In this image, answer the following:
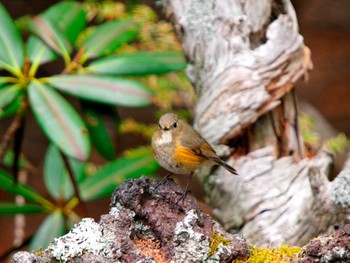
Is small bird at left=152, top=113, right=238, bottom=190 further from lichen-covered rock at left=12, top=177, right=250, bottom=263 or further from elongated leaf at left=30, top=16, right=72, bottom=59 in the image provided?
elongated leaf at left=30, top=16, right=72, bottom=59

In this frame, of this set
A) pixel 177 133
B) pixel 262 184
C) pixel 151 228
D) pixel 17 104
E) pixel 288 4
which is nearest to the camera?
pixel 151 228

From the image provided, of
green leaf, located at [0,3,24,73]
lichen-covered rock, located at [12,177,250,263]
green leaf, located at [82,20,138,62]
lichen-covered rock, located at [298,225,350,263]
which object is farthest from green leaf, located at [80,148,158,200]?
lichen-covered rock, located at [298,225,350,263]

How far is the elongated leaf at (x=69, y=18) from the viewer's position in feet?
10.00

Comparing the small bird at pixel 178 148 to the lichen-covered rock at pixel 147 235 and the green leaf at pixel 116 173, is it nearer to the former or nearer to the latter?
the lichen-covered rock at pixel 147 235

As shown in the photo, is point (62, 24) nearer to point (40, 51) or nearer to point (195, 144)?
point (40, 51)

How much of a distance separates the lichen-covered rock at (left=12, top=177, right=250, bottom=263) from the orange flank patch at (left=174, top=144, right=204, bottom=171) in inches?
14.6

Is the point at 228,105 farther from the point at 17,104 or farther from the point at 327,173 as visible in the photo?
the point at 17,104

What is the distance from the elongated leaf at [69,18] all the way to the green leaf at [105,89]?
327 millimetres

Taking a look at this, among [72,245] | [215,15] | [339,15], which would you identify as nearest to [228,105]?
[215,15]

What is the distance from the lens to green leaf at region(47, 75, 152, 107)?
8.93ft

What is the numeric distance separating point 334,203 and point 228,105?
1.73 feet

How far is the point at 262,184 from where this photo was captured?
2410 mm

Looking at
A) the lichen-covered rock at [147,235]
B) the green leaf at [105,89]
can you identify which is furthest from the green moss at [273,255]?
the green leaf at [105,89]

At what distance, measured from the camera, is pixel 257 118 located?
2.46 metres
